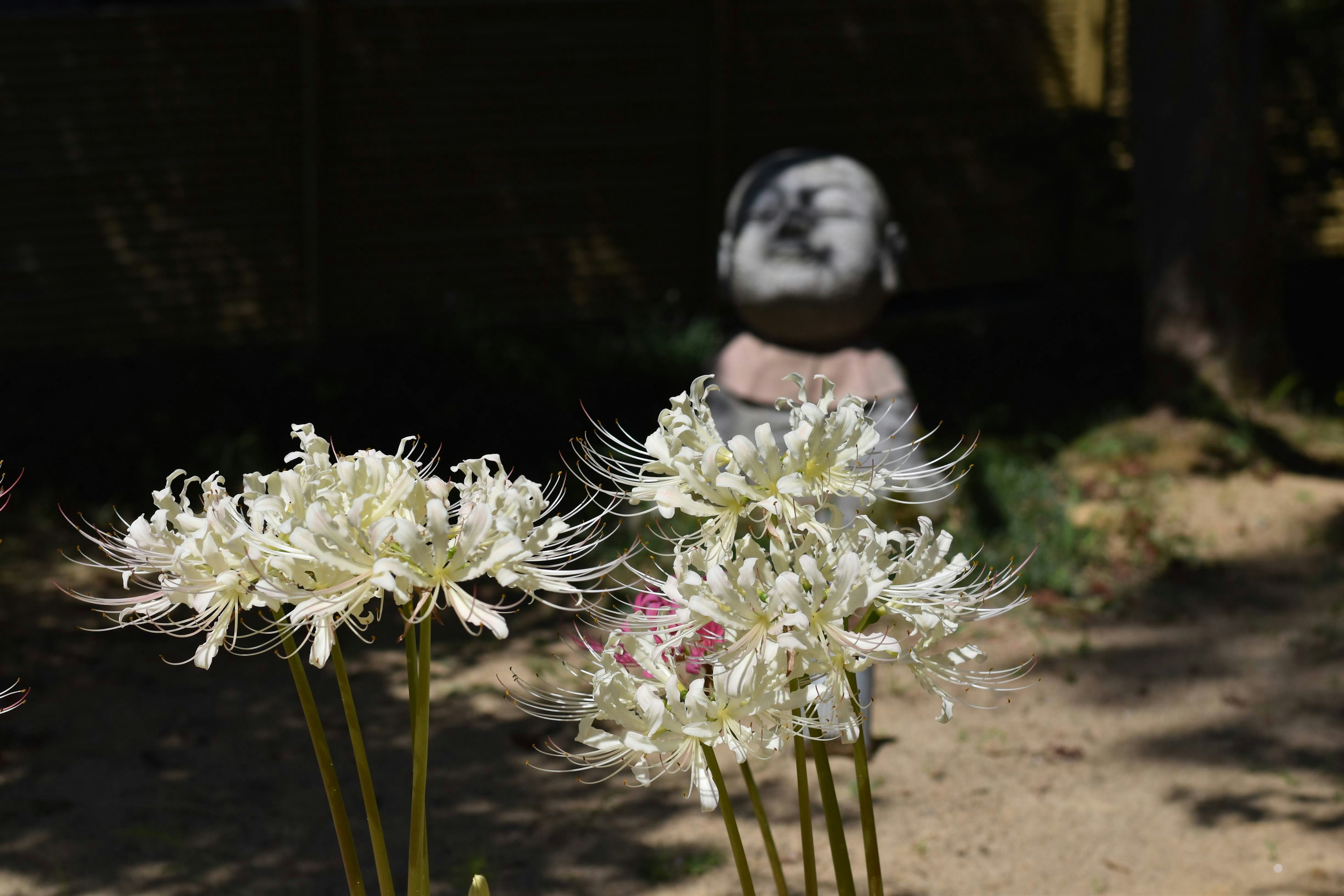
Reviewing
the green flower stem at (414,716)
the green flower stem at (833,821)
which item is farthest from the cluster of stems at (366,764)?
the green flower stem at (833,821)

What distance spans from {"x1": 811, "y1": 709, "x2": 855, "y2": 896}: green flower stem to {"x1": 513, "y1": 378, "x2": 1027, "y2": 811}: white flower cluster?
0.03 meters

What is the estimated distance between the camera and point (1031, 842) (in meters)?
4.18

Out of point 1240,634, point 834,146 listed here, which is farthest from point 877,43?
point 1240,634

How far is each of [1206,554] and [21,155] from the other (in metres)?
6.40

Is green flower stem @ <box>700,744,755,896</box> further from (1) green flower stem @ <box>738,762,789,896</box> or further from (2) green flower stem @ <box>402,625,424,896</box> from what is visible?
(2) green flower stem @ <box>402,625,424,896</box>

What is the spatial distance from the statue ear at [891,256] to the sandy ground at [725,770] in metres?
1.49

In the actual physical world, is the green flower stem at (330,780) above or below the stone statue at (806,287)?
below

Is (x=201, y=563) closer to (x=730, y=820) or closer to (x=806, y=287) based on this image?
(x=730, y=820)

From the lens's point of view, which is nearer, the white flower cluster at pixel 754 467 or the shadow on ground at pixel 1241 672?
the white flower cluster at pixel 754 467

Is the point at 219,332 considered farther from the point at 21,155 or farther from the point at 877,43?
the point at 877,43

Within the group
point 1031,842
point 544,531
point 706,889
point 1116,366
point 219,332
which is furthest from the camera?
point 1116,366

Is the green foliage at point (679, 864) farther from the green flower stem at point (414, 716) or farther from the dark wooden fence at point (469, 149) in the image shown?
the dark wooden fence at point (469, 149)

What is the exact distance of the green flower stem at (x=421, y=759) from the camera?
1897mm

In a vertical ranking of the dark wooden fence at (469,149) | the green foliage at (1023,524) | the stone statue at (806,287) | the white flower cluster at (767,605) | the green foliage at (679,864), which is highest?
the dark wooden fence at (469,149)
